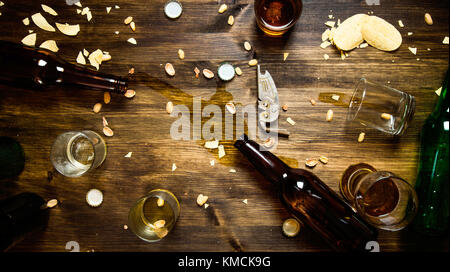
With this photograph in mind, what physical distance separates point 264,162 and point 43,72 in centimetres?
89

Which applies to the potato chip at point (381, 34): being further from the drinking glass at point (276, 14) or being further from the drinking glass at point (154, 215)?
the drinking glass at point (154, 215)

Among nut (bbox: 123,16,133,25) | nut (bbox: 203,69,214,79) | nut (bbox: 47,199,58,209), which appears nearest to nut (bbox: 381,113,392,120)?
nut (bbox: 203,69,214,79)

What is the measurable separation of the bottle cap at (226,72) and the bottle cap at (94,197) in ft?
2.23

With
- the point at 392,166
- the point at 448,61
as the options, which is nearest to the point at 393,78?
the point at 448,61

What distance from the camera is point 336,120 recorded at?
4.02ft

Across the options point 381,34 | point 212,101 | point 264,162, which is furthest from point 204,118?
point 381,34

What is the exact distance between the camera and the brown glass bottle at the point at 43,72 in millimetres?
1142

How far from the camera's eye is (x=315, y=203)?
112cm

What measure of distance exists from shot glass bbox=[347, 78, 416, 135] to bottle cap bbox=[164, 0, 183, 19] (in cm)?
77

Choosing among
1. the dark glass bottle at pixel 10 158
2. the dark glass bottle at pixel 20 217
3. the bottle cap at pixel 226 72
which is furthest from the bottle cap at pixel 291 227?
the dark glass bottle at pixel 10 158

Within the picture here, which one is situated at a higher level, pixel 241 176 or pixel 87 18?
pixel 87 18

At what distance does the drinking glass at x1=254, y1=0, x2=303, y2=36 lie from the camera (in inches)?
46.3

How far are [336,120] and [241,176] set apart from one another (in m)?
0.44

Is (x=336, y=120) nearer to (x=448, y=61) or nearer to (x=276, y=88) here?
(x=276, y=88)
